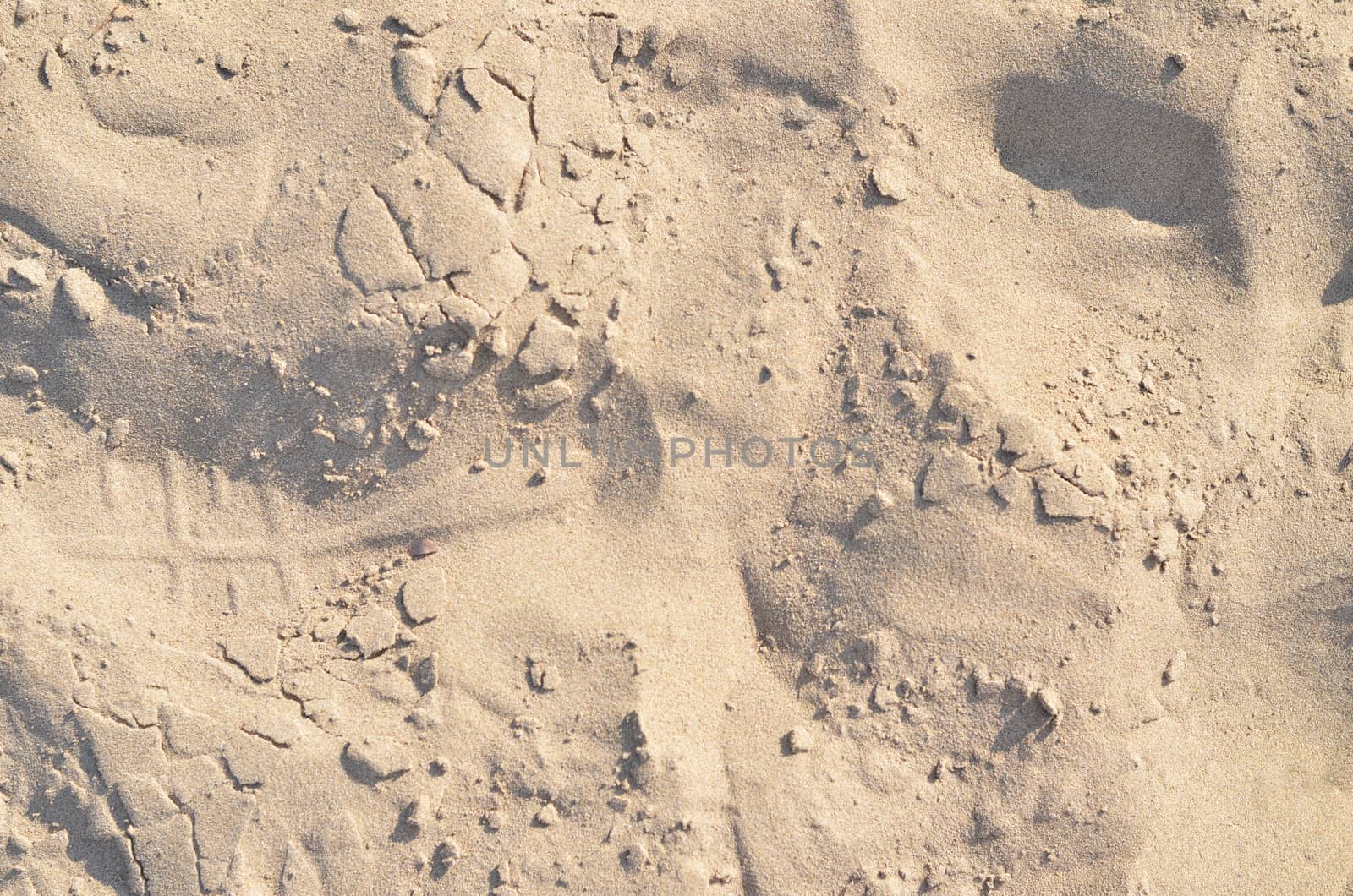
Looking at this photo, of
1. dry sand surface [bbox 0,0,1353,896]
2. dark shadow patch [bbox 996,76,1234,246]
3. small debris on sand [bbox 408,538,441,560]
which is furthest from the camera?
dark shadow patch [bbox 996,76,1234,246]

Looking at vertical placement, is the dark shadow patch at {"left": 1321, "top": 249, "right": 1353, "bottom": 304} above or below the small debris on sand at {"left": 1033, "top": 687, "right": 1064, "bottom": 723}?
above

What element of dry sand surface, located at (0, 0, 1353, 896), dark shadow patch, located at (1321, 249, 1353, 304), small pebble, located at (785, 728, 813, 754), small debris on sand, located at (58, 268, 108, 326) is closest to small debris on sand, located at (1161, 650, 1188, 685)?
dry sand surface, located at (0, 0, 1353, 896)

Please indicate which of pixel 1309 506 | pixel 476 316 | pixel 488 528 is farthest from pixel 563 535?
Result: pixel 1309 506

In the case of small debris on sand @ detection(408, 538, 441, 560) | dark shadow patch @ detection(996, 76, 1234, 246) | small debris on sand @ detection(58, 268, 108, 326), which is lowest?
small debris on sand @ detection(408, 538, 441, 560)

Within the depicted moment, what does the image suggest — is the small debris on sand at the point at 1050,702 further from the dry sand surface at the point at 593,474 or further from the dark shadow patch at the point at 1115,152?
the dark shadow patch at the point at 1115,152

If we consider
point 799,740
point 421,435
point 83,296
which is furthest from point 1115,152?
point 83,296

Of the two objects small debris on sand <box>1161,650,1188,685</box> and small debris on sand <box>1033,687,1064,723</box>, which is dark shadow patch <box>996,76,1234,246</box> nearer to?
small debris on sand <box>1161,650,1188,685</box>

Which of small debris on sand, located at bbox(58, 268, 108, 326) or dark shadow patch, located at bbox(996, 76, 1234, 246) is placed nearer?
small debris on sand, located at bbox(58, 268, 108, 326)

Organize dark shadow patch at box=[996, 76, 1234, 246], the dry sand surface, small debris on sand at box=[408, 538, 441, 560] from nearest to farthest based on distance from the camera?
1. the dry sand surface
2. small debris on sand at box=[408, 538, 441, 560]
3. dark shadow patch at box=[996, 76, 1234, 246]

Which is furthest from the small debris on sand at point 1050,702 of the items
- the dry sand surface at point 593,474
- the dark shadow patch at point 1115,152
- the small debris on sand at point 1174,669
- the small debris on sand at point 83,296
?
the small debris on sand at point 83,296

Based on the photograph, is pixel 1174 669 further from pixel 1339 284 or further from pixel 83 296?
pixel 83 296
